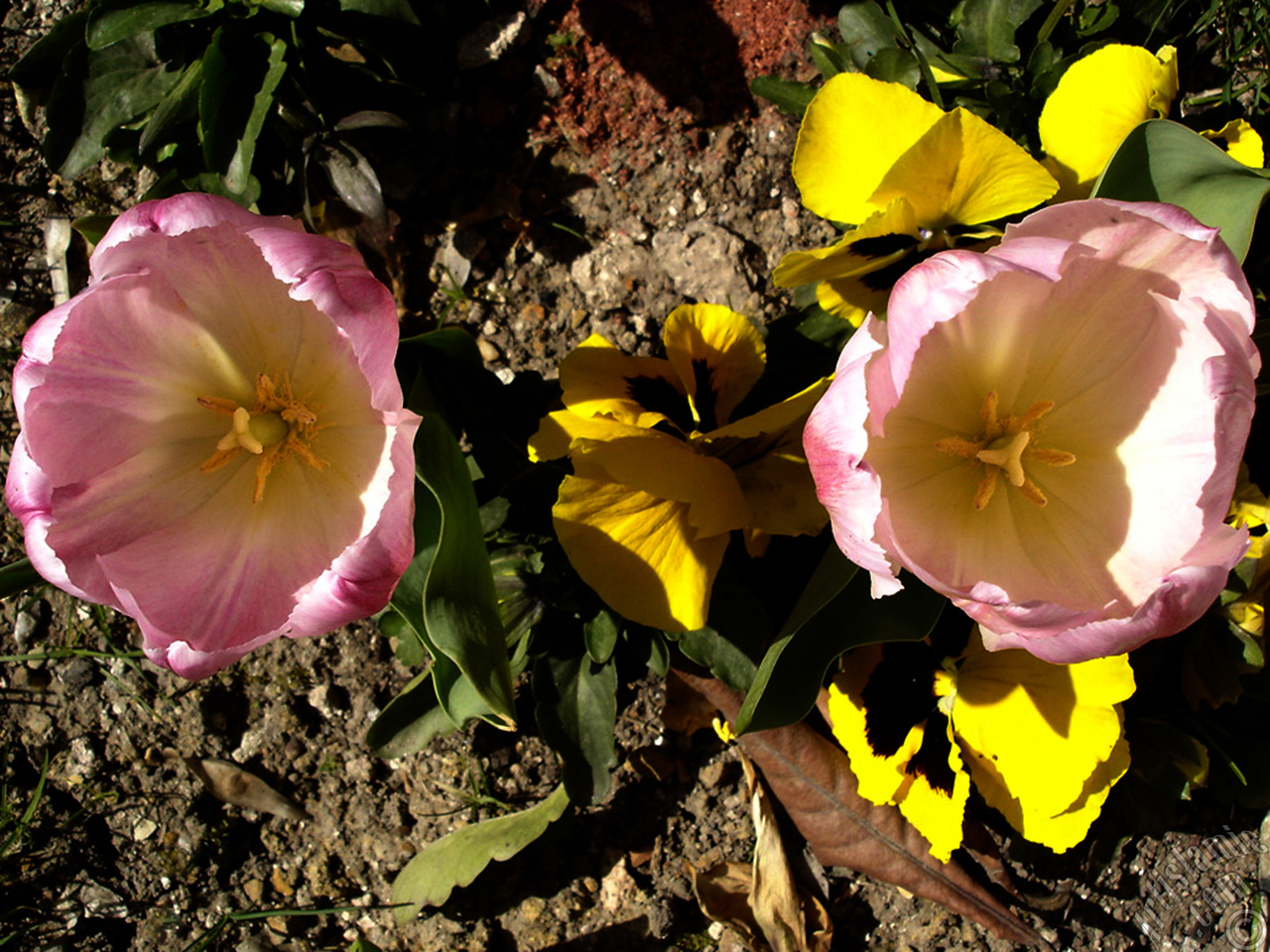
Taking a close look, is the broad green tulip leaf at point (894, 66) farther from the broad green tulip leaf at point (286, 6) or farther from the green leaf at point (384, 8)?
the broad green tulip leaf at point (286, 6)

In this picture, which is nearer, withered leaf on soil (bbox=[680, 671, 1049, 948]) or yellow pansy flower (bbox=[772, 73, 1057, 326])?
yellow pansy flower (bbox=[772, 73, 1057, 326])

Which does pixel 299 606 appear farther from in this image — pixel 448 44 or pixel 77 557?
pixel 448 44

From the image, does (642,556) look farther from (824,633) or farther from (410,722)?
(410,722)

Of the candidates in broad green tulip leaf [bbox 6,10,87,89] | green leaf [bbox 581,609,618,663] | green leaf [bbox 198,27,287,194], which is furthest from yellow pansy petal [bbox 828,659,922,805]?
broad green tulip leaf [bbox 6,10,87,89]

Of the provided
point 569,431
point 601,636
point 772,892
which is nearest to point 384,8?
point 569,431

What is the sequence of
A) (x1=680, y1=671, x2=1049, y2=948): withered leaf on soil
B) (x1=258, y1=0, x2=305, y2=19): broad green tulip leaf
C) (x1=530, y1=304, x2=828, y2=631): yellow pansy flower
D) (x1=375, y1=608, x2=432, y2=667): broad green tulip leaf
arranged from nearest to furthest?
(x1=530, y1=304, x2=828, y2=631): yellow pansy flower, (x1=258, y1=0, x2=305, y2=19): broad green tulip leaf, (x1=375, y1=608, x2=432, y2=667): broad green tulip leaf, (x1=680, y1=671, x2=1049, y2=948): withered leaf on soil

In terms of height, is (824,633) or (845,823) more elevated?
(824,633)

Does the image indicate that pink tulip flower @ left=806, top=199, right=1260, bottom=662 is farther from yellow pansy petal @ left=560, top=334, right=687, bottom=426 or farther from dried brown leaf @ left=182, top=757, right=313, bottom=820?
dried brown leaf @ left=182, top=757, right=313, bottom=820
